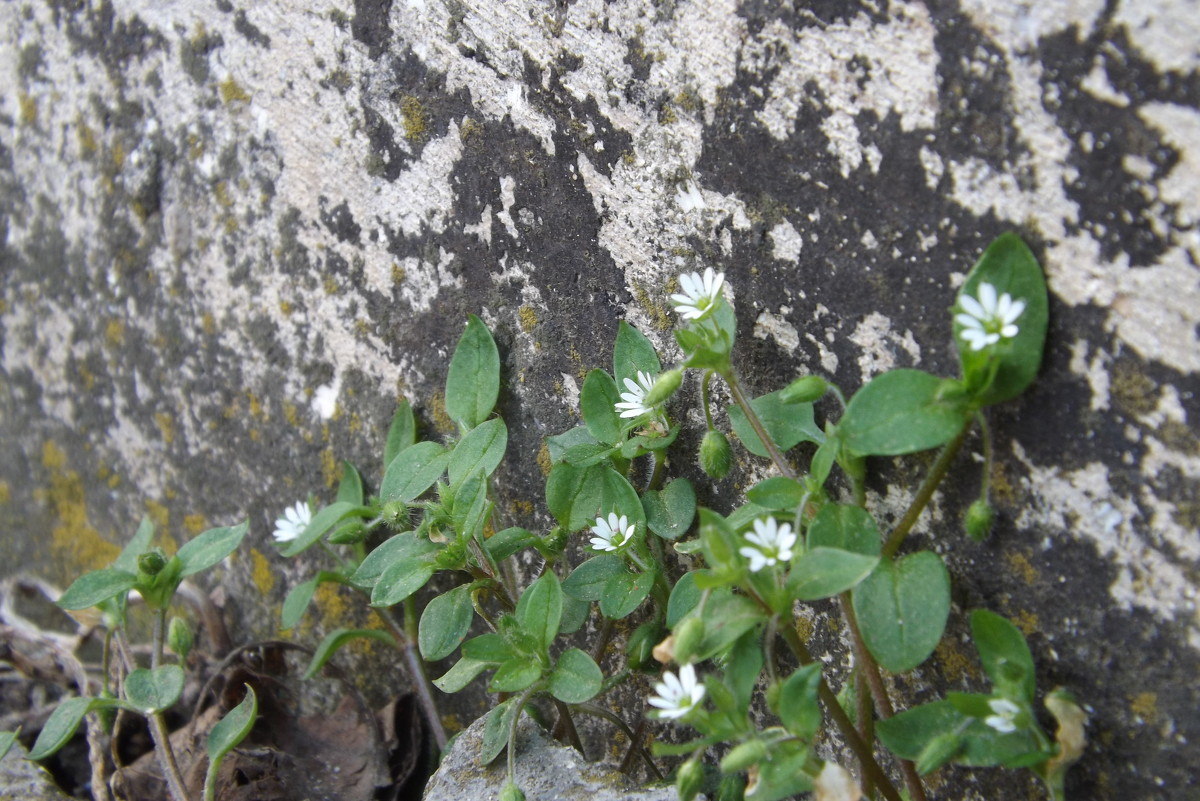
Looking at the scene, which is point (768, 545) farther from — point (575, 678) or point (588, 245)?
point (588, 245)

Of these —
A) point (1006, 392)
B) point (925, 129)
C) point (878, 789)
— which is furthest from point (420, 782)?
point (925, 129)

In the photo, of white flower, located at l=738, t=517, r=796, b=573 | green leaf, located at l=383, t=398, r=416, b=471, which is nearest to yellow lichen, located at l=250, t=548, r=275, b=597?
green leaf, located at l=383, t=398, r=416, b=471

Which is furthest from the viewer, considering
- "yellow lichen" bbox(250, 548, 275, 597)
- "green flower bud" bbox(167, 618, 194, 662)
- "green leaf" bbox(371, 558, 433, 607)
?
"yellow lichen" bbox(250, 548, 275, 597)

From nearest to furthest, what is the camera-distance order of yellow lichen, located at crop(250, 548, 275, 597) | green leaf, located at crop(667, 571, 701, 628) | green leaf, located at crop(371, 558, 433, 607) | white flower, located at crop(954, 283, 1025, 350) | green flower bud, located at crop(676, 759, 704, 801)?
white flower, located at crop(954, 283, 1025, 350)
green flower bud, located at crop(676, 759, 704, 801)
green leaf, located at crop(667, 571, 701, 628)
green leaf, located at crop(371, 558, 433, 607)
yellow lichen, located at crop(250, 548, 275, 597)

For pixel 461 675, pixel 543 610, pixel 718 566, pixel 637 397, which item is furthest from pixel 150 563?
pixel 718 566

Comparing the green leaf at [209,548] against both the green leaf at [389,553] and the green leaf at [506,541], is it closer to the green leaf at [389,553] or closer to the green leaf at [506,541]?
the green leaf at [389,553]

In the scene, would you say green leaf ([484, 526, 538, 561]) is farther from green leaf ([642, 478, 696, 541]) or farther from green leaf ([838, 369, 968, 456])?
green leaf ([838, 369, 968, 456])
